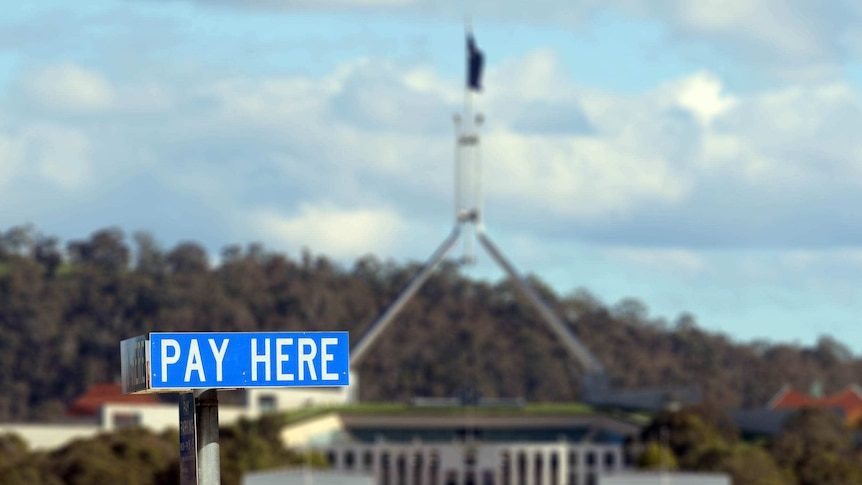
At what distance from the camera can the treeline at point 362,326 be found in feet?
415

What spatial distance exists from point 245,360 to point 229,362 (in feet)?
0.24

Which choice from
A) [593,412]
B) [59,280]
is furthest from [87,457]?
[59,280]

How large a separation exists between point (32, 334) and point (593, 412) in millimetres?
46038

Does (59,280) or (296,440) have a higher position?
(59,280)

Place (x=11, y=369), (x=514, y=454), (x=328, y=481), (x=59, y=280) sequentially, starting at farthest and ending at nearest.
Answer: (x=59, y=280), (x=11, y=369), (x=514, y=454), (x=328, y=481)

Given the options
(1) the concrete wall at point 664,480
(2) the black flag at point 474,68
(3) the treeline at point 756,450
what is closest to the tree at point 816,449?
(3) the treeline at point 756,450

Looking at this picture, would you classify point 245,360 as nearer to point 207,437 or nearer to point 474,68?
point 207,437

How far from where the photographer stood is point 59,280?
134 metres

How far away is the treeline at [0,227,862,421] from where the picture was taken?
12644 cm

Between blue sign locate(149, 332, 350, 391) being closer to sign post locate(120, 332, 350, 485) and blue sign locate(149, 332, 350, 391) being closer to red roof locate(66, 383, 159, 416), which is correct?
sign post locate(120, 332, 350, 485)

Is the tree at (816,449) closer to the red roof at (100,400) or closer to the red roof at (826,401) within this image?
the red roof at (826,401)

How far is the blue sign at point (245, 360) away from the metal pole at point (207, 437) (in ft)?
1.12

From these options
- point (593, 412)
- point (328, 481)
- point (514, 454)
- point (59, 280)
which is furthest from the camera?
point (59, 280)

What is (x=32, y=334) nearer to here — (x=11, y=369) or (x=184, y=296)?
(x=11, y=369)
